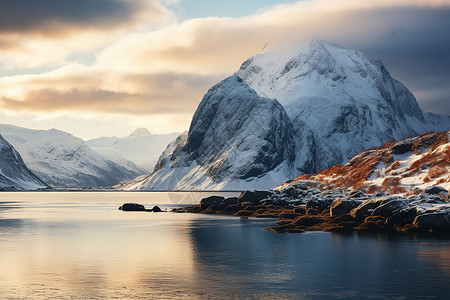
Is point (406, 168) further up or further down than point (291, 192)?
further up

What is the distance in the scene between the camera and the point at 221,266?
43344 mm

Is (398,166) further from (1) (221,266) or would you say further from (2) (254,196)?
(1) (221,266)

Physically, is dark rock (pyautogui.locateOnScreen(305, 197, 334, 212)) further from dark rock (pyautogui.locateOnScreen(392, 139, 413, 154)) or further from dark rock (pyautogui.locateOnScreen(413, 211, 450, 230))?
dark rock (pyautogui.locateOnScreen(413, 211, 450, 230))

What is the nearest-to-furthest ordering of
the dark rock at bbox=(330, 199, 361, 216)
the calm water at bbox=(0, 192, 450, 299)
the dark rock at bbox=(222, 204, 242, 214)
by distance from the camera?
the calm water at bbox=(0, 192, 450, 299), the dark rock at bbox=(330, 199, 361, 216), the dark rock at bbox=(222, 204, 242, 214)

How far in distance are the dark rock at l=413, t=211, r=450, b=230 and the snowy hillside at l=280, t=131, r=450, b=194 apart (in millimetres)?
16352

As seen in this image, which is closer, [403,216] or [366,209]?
[403,216]

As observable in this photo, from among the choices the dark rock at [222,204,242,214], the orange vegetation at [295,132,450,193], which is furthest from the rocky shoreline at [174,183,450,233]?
the dark rock at [222,204,242,214]

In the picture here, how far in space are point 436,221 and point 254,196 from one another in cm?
5779

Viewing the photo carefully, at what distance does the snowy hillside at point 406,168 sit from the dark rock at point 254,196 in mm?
15199

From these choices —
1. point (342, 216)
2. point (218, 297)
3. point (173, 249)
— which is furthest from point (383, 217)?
point (218, 297)

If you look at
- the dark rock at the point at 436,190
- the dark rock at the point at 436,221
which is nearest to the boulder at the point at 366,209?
the dark rock at the point at 436,221

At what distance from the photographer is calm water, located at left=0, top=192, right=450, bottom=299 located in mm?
33312

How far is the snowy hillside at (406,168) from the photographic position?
85.7m

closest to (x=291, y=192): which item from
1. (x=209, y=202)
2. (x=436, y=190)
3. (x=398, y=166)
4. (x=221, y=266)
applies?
(x=209, y=202)
